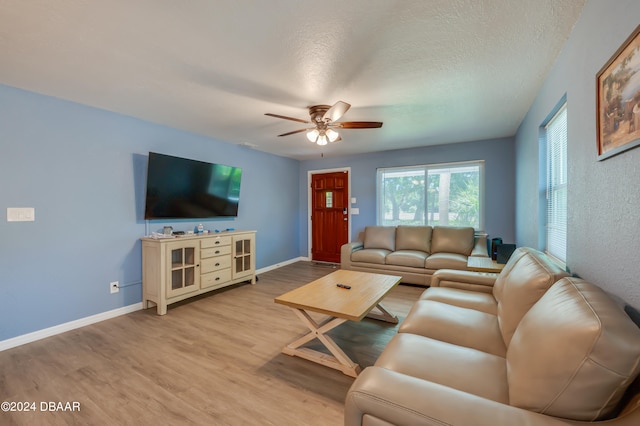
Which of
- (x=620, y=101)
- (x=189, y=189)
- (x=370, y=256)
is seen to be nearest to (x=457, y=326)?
(x=620, y=101)

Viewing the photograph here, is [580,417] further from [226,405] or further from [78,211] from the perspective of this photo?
[78,211]

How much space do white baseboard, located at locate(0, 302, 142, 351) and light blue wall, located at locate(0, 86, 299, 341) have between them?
4 cm

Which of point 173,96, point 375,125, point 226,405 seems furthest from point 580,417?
point 173,96

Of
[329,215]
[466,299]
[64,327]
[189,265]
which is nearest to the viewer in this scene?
[466,299]

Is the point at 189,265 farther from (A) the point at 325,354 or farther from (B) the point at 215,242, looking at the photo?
(A) the point at 325,354

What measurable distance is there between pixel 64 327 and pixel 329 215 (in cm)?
436

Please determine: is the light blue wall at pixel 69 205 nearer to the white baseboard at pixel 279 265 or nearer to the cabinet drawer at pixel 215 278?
the cabinet drawer at pixel 215 278

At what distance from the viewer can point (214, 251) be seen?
3627 millimetres

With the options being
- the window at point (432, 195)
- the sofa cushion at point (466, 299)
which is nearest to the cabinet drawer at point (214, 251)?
the sofa cushion at point (466, 299)

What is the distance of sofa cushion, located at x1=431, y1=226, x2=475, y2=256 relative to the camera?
→ 165 inches

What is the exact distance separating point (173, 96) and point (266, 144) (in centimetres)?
203

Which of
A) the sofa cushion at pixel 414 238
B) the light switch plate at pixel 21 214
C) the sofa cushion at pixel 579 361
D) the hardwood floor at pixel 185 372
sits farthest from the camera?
the sofa cushion at pixel 414 238

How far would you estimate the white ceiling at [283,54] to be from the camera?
4.85 feet

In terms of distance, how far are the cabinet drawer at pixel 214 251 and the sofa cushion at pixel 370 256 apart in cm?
206
